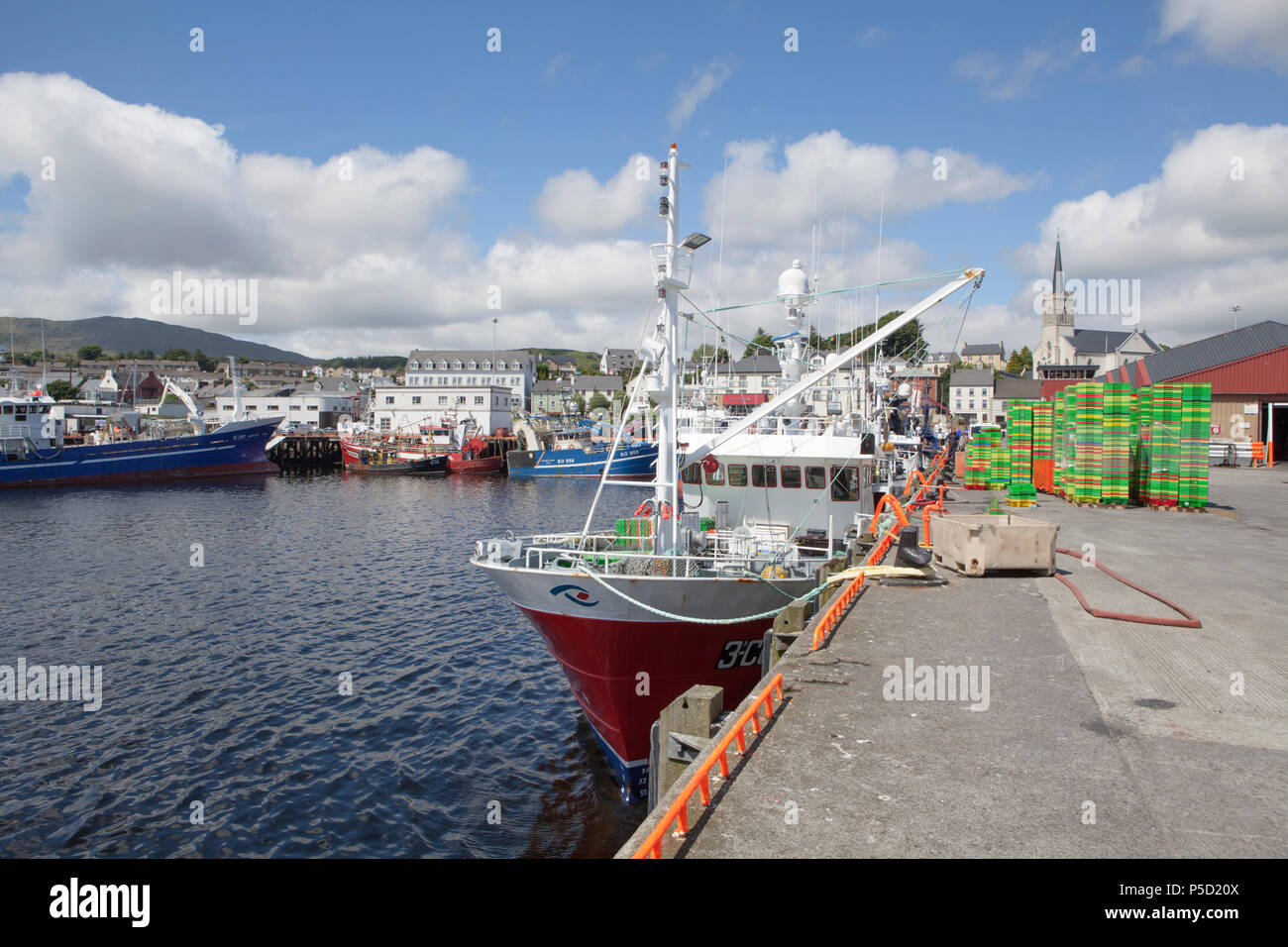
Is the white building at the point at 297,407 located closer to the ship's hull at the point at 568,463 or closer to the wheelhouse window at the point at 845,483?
the ship's hull at the point at 568,463

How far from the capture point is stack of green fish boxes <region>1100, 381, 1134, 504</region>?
64.1 feet

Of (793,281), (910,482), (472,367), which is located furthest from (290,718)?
(472,367)

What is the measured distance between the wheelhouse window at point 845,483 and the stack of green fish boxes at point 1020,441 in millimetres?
8495

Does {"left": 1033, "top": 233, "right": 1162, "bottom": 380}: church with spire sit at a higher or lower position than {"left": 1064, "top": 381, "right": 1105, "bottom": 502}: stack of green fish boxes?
higher

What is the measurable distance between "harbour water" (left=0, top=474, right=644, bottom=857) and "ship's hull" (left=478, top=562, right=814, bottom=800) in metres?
1.28

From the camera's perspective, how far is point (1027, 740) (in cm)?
586

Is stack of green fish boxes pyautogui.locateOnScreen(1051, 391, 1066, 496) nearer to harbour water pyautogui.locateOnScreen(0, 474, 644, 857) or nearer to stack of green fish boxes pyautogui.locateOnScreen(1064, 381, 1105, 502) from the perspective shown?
stack of green fish boxes pyautogui.locateOnScreen(1064, 381, 1105, 502)

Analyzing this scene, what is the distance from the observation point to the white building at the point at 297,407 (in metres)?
97.1

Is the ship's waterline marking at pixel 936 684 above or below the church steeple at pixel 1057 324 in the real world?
below

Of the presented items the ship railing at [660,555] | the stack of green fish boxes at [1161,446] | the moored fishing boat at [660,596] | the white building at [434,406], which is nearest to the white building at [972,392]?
the white building at [434,406]

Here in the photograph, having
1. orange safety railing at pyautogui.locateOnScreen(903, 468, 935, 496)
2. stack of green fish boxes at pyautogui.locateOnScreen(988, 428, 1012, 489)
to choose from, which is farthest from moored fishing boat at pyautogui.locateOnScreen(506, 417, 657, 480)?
stack of green fish boxes at pyautogui.locateOnScreen(988, 428, 1012, 489)

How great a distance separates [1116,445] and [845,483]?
9.91 metres

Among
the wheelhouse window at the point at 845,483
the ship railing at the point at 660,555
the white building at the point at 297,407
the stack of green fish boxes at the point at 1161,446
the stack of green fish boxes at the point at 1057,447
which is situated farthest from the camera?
the white building at the point at 297,407

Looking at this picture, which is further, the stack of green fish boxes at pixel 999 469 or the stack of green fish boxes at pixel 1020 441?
the stack of green fish boxes at pixel 999 469
